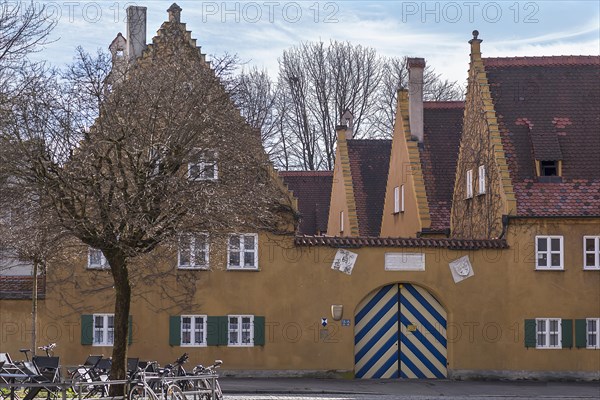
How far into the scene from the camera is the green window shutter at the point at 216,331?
105 feet

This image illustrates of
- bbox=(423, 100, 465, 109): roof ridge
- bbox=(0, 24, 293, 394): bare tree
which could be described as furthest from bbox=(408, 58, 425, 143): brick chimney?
bbox=(0, 24, 293, 394): bare tree

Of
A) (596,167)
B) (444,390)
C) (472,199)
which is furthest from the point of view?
(472,199)

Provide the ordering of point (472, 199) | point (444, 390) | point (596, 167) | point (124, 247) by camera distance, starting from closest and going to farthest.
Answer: point (124, 247) → point (444, 390) → point (596, 167) → point (472, 199)

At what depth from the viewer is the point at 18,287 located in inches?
1272

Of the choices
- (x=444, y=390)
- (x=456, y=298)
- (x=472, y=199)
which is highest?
(x=472, y=199)

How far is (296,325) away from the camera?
106 ft

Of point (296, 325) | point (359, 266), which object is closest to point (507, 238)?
point (359, 266)

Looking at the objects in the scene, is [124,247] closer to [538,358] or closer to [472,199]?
[538,358]

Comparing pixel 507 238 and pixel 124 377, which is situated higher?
pixel 507 238

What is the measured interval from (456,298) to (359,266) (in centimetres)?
283

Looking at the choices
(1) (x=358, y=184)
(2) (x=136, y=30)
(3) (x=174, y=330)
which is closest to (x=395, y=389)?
(3) (x=174, y=330)

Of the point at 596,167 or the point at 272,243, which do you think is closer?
the point at 272,243

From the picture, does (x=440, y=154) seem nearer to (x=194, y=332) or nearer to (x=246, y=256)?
(x=246, y=256)

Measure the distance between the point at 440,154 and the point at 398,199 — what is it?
2632 mm
